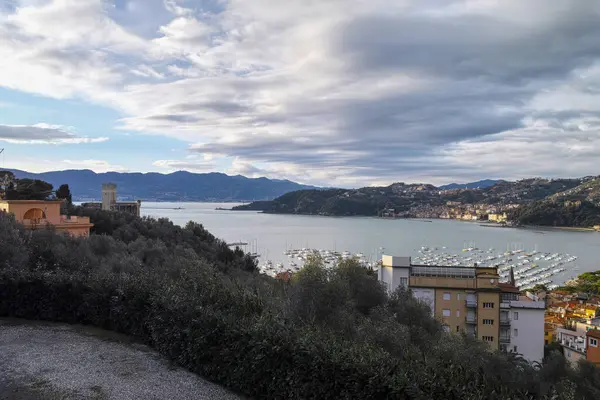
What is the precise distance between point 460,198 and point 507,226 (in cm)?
5495

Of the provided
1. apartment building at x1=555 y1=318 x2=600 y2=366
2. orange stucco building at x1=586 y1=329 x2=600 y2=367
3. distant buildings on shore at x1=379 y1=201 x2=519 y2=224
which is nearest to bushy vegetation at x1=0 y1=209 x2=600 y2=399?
orange stucco building at x1=586 y1=329 x2=600 y2=367

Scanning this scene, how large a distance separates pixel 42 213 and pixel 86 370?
15.9 m

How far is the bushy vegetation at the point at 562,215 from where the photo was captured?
123275 mm

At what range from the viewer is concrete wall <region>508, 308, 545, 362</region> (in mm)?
21516

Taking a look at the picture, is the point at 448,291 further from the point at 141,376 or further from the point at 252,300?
the point at 141,376

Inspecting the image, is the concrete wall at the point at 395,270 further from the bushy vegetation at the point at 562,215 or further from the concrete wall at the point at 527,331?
the bushy vegetation at the point at 562,215

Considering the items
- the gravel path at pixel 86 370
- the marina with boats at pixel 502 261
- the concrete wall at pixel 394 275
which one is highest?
the gravel path at pixel 86 370

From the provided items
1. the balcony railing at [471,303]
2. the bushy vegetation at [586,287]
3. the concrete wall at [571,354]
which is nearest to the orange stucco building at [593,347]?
the concrete wall at [571,354]

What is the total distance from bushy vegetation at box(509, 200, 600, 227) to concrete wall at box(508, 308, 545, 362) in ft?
384

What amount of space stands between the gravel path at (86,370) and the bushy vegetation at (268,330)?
0.29 m

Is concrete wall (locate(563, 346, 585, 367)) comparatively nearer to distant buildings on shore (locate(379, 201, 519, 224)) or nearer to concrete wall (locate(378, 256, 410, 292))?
concrete wall (locate(378, 256, 410, 292))

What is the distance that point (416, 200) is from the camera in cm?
19012

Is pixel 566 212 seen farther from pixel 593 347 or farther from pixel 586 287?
pixel 593 347

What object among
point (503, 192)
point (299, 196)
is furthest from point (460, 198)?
point (299, 196)
